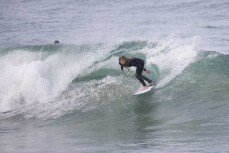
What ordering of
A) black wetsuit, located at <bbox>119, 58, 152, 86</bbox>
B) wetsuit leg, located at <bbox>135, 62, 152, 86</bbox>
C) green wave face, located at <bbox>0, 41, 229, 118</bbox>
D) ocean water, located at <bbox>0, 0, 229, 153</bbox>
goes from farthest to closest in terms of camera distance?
green wave face, located at <bbox>0, 41, 229, 118</bbox> → wetsuit leg, located at <bbox>135, 62, 152, 86</bbox> → black wetsuit, located at <bbox>119, 58, 152, 86</bbox> → ocean water, located at <bbox>0, 0, 229, 153</bbox>

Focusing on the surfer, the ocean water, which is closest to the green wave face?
the ocean water

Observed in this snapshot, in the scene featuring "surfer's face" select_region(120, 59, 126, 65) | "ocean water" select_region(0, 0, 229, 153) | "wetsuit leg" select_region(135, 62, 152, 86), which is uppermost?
"surfer's face" select_region(120, 59, 126, 65)

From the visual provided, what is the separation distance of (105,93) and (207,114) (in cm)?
505

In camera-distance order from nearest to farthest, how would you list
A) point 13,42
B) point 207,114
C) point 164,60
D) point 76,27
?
point 207,114 → point 164,60 → point 13,42 → point 76,27

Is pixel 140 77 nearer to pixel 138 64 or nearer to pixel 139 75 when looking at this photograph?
pixel 139 75

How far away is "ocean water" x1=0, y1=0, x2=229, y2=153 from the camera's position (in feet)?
48.2

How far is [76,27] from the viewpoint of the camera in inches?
1759

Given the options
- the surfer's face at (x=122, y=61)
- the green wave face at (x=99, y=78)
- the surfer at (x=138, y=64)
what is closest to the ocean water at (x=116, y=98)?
the green wave face at (x=99, y=78)

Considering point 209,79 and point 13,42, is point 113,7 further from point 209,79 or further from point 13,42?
point 209,79

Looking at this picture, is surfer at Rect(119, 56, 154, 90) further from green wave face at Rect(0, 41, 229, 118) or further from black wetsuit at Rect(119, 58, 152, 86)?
green wave face at Rect(0, 41, 229, 118)

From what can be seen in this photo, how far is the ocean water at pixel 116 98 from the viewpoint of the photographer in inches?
579

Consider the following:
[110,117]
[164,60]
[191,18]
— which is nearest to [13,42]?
[191,18]

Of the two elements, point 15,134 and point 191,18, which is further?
point 191,18

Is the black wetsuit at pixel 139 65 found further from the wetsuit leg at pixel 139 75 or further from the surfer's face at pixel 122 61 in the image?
the surfer's face at pixel 122 61
